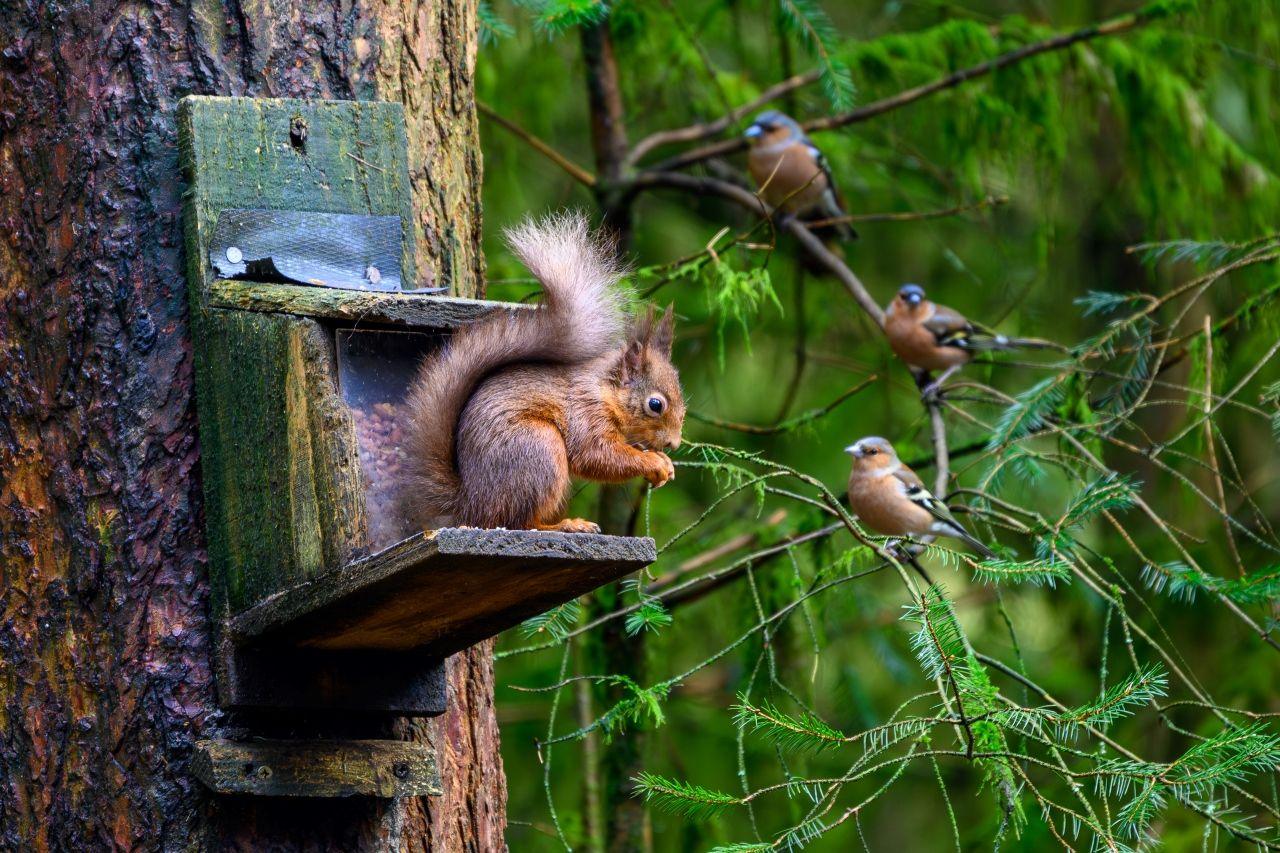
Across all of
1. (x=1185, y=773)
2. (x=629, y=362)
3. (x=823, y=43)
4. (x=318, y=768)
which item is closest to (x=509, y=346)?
(x=629, y=362)

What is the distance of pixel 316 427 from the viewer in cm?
216

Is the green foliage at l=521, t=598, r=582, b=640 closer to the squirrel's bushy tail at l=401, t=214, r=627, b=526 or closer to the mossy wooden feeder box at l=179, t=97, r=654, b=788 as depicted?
the mossy wooden feeder box at l=179, t=97, r=654, b=788

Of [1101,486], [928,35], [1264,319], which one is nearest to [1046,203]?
[928,35]

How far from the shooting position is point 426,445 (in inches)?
88.1

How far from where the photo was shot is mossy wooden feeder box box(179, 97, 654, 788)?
2098 mm

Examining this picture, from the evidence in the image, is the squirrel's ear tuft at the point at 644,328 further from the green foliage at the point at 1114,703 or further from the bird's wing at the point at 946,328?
the bird's wing at the point at 946,328

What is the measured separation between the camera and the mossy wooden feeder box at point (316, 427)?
2098 mm

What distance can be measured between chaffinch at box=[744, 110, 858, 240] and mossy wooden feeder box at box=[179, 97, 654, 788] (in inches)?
109

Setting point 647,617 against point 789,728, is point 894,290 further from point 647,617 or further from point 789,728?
point 789,728

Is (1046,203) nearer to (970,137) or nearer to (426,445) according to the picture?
(970,137)

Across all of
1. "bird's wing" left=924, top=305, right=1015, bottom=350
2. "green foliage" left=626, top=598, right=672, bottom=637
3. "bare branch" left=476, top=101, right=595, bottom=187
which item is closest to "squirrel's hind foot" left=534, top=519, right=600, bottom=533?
"green foliage" left=626, top=598, right=672, bottom=637

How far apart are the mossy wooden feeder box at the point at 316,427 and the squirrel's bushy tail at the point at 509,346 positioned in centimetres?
8

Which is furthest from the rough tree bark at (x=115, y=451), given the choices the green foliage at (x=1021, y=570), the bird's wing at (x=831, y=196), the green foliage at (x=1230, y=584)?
the bird's wing at (x=831, y=196)

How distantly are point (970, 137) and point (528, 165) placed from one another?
175 cm
